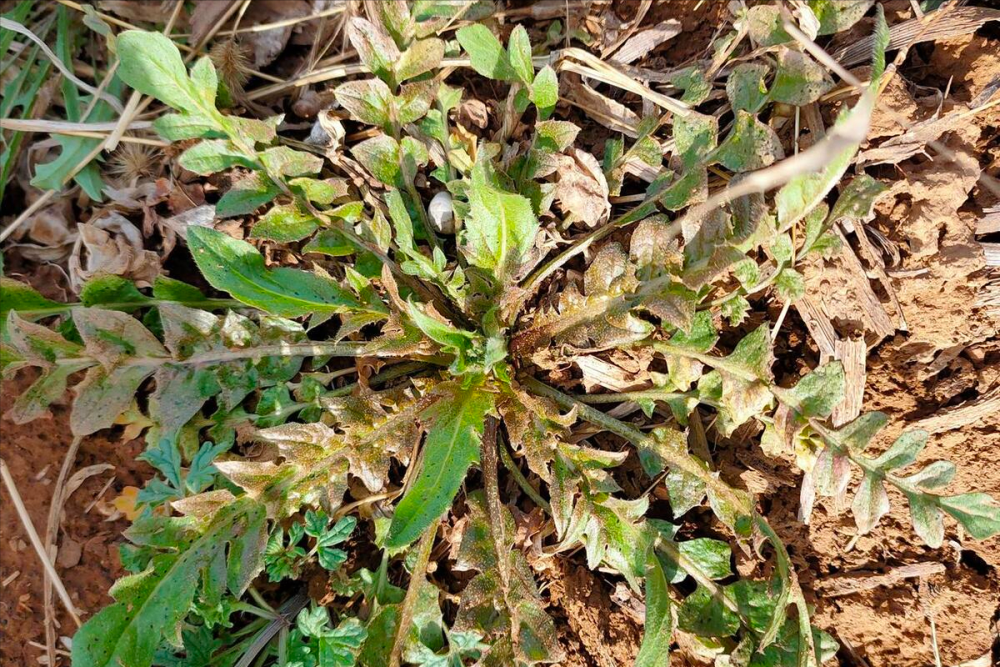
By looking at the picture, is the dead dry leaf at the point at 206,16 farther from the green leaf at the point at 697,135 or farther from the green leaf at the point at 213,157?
the green leaf at the point at 697,135

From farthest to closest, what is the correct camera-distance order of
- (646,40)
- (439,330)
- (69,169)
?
1. (69,169)
2. (646,40)
3. (439,330)

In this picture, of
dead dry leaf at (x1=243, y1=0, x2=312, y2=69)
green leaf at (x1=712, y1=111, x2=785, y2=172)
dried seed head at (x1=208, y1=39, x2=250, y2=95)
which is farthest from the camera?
dead dry leaf at (x1=243, y1=0, x2=312, y2=69)

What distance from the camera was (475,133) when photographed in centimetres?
254

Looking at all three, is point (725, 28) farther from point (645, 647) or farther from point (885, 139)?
point (645, 647)

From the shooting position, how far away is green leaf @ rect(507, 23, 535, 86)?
2.12 meters

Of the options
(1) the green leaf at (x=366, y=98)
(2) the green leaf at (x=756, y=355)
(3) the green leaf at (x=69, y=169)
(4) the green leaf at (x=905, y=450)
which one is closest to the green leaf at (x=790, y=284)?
(2) the green leaf at (x=756, y=355)

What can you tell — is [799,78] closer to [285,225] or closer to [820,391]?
[820,391]

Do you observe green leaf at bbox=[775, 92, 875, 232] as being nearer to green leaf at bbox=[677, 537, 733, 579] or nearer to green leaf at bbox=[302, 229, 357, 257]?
green leaf at bbox=[677, 537, 733, 579]

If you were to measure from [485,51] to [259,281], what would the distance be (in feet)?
3.15

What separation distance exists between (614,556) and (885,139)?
1.49 meters

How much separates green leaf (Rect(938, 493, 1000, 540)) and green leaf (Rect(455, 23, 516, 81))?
1709mm

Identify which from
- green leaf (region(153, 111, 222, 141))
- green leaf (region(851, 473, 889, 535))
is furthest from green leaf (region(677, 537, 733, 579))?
green leaf (region(153, 111, 222, 141))

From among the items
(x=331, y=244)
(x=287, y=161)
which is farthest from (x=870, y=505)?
(x=287, y=161)

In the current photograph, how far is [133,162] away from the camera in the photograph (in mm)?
2621
